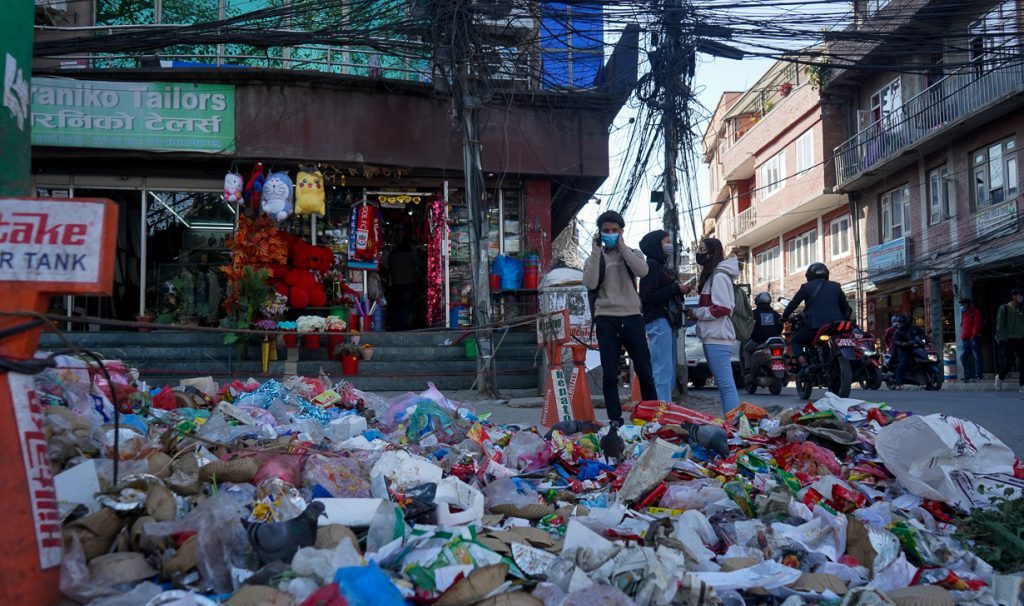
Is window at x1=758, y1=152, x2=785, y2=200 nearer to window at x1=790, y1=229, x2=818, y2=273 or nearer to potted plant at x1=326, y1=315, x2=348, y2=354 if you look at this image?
window at x1=790, y1=229, x2=818, y2=273

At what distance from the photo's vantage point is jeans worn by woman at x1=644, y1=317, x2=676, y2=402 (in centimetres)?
716

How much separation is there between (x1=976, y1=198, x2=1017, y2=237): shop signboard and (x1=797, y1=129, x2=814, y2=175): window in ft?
26.0

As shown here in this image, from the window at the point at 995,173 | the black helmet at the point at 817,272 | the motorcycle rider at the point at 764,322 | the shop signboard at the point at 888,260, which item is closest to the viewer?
the black helmet at the point at 817,272

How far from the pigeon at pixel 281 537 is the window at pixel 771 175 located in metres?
29.0

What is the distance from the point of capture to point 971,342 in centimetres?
1772

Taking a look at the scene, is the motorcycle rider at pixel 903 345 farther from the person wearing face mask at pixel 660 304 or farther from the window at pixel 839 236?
the window at pixel 839 236

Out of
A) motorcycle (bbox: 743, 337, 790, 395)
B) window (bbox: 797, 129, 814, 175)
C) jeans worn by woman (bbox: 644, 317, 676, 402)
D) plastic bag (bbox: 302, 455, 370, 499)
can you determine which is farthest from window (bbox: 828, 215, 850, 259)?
plastic bag (bbox: 302, 455, 370, 499)

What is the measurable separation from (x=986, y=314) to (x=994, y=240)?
130 inches

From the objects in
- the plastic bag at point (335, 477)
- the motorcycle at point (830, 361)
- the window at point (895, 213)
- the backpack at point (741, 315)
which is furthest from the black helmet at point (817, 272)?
the window at point (895, 213)

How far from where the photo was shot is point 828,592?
2818mm

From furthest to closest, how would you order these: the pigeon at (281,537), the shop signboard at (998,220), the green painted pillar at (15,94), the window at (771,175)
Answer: the window at (771,175), the shop signboard at (998,220), the green painted pillar at (15,94), the pigeon at (281,537)

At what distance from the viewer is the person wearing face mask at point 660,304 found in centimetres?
706

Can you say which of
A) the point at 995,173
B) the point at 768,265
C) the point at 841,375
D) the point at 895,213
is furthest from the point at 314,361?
the point at 768,265

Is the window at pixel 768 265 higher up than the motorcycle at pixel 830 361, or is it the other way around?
the window at pixel 768 265
